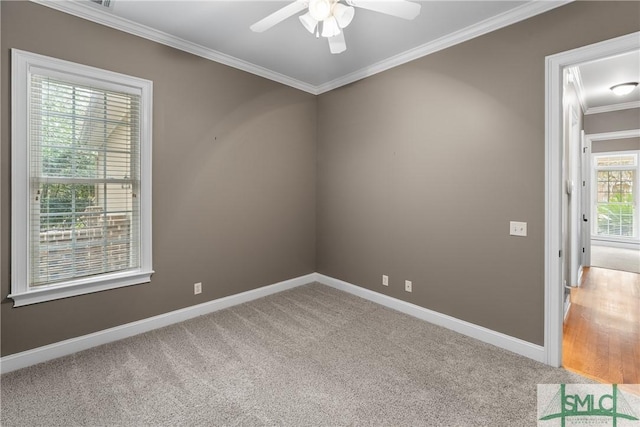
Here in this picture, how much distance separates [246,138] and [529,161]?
279cm

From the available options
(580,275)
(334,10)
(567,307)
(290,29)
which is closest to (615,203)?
(580,275)

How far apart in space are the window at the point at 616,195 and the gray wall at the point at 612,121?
1.75 m

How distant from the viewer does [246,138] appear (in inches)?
136

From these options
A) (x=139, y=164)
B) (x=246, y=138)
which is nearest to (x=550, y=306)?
(x=246, y=138)

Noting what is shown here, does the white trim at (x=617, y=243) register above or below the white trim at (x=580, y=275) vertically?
above

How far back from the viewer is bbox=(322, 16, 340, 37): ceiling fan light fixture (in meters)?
1.87

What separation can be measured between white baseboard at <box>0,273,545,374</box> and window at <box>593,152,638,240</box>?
21.5ft

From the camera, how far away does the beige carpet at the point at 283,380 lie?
175 cm

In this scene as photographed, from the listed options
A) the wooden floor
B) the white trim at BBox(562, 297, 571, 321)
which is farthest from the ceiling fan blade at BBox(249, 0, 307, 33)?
the white trim at BBox(562, 297, 571, 321)

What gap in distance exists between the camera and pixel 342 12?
6.04 feet

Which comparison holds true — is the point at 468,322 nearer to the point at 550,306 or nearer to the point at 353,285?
the point at 550,306

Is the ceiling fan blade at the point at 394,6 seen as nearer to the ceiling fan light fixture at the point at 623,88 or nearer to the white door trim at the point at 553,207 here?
the white door trim at the point at 553,207

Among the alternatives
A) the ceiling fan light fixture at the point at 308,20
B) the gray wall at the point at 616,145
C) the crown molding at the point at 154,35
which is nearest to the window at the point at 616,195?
the gray wall at the point at 616,145

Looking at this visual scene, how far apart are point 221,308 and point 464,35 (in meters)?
3.62
